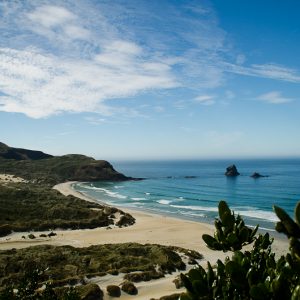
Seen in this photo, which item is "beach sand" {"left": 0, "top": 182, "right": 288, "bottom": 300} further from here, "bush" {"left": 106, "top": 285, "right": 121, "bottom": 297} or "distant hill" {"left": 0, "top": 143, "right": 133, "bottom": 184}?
"distant hill" {"left": 0, "top": 143, "right": 133, "bottom": 184}

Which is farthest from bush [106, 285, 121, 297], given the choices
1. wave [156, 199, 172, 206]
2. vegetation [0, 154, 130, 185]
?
vegetation [0, 154, 130, 185]

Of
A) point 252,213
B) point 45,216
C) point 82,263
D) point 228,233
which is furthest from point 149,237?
point 228,233

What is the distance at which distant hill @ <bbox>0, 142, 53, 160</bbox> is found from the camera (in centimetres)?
16950

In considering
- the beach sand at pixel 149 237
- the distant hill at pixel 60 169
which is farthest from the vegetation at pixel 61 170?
the beach sand at pixel 149 237

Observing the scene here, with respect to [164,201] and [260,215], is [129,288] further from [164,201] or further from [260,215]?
[164,201]

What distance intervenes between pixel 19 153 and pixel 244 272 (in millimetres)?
182826

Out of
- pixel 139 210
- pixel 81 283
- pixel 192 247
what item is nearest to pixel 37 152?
pixel 139 210

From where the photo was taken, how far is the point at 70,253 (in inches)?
1305

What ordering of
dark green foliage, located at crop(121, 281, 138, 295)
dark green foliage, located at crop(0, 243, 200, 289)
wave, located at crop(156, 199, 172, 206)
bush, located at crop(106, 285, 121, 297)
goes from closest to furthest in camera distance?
bush, located at crop(106, 285, 121, 297) < dark green foliage, located at crop(121, 281, 138, 295) < dark green foliage, located at crop(0, 243, 200, 289) < wave, located at crop(156, 199, 172, 206)

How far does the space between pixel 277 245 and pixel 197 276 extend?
132 ft

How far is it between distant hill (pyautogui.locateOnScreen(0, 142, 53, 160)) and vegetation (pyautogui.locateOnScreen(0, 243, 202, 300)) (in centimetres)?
14257

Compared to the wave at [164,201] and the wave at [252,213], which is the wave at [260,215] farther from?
the wave at [164,201]

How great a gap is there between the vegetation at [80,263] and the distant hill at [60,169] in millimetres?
91869

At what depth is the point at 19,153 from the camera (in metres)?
178
